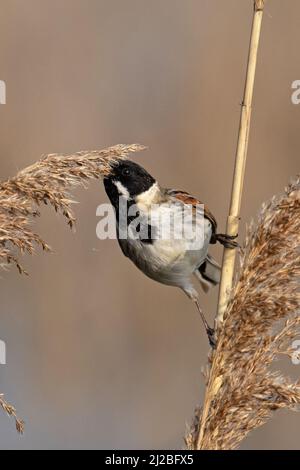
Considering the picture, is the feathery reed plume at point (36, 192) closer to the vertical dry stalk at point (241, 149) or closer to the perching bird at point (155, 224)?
the vertical dry stalk at point (241, 149)

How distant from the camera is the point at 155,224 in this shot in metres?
3.04

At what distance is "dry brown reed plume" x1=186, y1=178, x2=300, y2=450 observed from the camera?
1856mm

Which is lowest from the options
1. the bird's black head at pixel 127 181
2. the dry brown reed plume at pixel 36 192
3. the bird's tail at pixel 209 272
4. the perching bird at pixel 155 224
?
the bird's tail at pixel 209 272

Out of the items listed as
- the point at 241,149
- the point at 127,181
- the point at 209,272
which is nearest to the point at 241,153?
the point at 241,149

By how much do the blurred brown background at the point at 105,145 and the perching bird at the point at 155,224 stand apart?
103 centimetres

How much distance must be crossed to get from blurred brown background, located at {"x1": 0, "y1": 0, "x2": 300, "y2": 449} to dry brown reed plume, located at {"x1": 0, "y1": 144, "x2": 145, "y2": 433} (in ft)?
7.03

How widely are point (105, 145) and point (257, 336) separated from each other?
2516 millimetres

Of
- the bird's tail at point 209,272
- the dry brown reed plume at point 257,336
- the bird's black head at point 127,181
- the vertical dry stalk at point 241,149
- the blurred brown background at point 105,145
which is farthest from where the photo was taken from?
the blurred brown background at point 105,145

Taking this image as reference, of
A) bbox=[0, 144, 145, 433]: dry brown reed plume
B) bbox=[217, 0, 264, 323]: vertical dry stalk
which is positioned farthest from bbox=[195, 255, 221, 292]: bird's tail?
bbox=[0, 144, 145, 433]: dry brown reed plume

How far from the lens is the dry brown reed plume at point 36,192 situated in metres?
1.94

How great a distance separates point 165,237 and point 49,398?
4.93ft

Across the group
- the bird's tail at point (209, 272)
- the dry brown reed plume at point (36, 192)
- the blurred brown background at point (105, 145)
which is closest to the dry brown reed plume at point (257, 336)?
the dry brown reed plume at point (36, 192)
